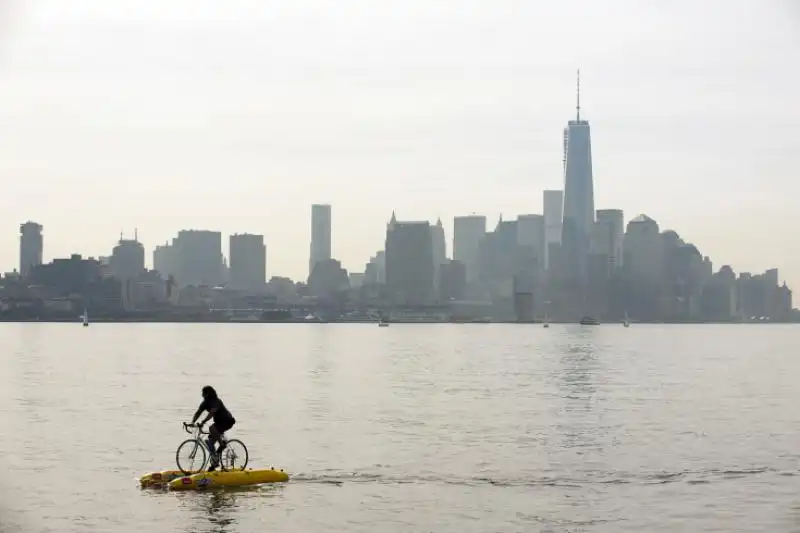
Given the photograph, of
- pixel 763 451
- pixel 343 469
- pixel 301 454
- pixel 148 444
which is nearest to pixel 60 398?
pixel 148 444

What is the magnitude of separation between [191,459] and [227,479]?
1.73 meters

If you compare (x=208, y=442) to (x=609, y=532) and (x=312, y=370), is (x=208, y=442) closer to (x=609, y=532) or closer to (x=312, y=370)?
(x=609, y=532)

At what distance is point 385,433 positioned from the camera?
157 ft

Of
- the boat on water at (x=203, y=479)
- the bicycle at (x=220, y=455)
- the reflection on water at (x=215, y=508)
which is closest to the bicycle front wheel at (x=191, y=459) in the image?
the bicycle at (x=220, y=455)

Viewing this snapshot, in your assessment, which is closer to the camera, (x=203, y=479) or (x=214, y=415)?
(x=214, y=415)

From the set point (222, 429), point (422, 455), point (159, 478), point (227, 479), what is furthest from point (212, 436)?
point (422, 455)

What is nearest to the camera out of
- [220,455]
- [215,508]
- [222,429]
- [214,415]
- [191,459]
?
[215,508]

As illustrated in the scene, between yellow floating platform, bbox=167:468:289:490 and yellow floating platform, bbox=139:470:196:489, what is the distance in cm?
27

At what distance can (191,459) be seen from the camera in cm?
3369

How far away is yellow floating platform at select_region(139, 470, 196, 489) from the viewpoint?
3244 centimetres

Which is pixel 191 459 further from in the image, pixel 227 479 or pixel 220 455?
pixel 227 479

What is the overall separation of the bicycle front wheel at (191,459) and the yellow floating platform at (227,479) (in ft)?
1.65

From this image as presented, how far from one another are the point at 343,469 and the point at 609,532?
11563mm

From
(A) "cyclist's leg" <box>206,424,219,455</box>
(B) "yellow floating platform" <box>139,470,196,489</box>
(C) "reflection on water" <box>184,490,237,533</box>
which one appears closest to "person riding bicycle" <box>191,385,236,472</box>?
(A) "cyclist's leg" <box>206,424,219,455</box>
